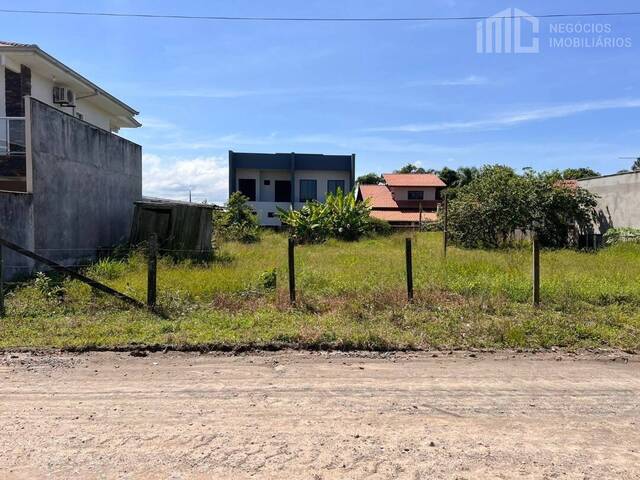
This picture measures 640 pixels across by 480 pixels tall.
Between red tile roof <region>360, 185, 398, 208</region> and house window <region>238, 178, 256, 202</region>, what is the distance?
9.99 meters

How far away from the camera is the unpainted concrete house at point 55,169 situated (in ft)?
36.1

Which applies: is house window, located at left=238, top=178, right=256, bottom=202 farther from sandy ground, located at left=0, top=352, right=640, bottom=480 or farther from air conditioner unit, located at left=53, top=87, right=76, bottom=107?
sandy ground, located at left=0, top=352, right=640, bottom=480

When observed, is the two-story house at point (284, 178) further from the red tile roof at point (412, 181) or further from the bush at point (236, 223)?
the bush at point (236, 223)

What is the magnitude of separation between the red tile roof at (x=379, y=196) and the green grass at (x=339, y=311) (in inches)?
1300

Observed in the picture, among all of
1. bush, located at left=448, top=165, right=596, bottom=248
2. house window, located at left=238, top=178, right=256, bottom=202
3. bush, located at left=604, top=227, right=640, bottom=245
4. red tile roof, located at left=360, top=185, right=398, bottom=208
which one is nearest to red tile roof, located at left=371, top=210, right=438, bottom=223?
red tile roof, located at left=360, top=185, right=398, bottom=208

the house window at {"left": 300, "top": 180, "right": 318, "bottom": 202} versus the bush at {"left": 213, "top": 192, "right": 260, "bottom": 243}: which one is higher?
the house window at {"left": 300, "top": 180, "right": 318, "bottom": 202}

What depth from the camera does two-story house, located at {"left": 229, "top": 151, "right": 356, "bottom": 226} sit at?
39.7 m

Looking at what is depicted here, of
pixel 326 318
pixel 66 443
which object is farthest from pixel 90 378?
pixel 326 318

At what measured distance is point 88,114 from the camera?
66.9 ft

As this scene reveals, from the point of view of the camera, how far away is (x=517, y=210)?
75.0 ft

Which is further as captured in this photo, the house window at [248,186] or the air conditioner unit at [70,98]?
the house window at [248,186]

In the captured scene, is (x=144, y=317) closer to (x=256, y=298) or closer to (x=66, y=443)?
(x=256, y=298)

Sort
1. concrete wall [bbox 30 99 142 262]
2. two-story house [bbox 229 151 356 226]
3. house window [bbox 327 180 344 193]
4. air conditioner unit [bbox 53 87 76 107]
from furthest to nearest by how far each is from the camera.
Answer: house window [bbox 327 180 344 193], two-story house [bbox 229 151 356 226], air conditioner unit [bbox 53 87 76 107], concrete wall [bbox 30 99 142 262]

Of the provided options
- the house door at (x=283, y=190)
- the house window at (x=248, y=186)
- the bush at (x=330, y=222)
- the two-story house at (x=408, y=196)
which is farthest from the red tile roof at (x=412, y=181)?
the bush at (x=330, y=222)
